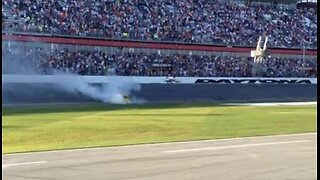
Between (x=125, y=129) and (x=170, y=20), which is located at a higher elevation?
(x=170, y=20)

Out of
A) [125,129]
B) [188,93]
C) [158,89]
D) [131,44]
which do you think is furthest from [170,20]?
[125,129]

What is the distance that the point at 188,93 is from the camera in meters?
44.0

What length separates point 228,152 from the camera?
41.5 ft

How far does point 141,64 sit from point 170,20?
8216 millimetres

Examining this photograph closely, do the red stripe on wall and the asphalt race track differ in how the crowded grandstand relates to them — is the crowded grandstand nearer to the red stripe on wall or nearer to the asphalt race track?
the red stripe on wall

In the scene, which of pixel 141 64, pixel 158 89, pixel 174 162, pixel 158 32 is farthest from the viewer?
pixel 158 32

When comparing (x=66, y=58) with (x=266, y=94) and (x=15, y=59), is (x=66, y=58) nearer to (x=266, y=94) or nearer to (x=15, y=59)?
(x=15, y=59)

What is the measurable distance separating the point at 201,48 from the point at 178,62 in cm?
397

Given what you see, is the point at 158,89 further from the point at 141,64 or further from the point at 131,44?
the point at 131,44

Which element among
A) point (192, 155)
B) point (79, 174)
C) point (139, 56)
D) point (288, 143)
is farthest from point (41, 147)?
point (139, 56)

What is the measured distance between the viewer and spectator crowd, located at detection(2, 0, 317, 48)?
4866 centimetres

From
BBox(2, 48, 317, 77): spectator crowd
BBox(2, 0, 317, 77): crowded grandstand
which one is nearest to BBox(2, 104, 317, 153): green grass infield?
BBox(2, 48, 317, 77): spectator crowd

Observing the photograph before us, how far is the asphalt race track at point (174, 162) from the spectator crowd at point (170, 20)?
34.3 metres

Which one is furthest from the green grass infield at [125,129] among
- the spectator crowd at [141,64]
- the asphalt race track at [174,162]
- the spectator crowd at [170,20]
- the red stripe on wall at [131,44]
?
Answer: the spectator crowd at [170,20]
